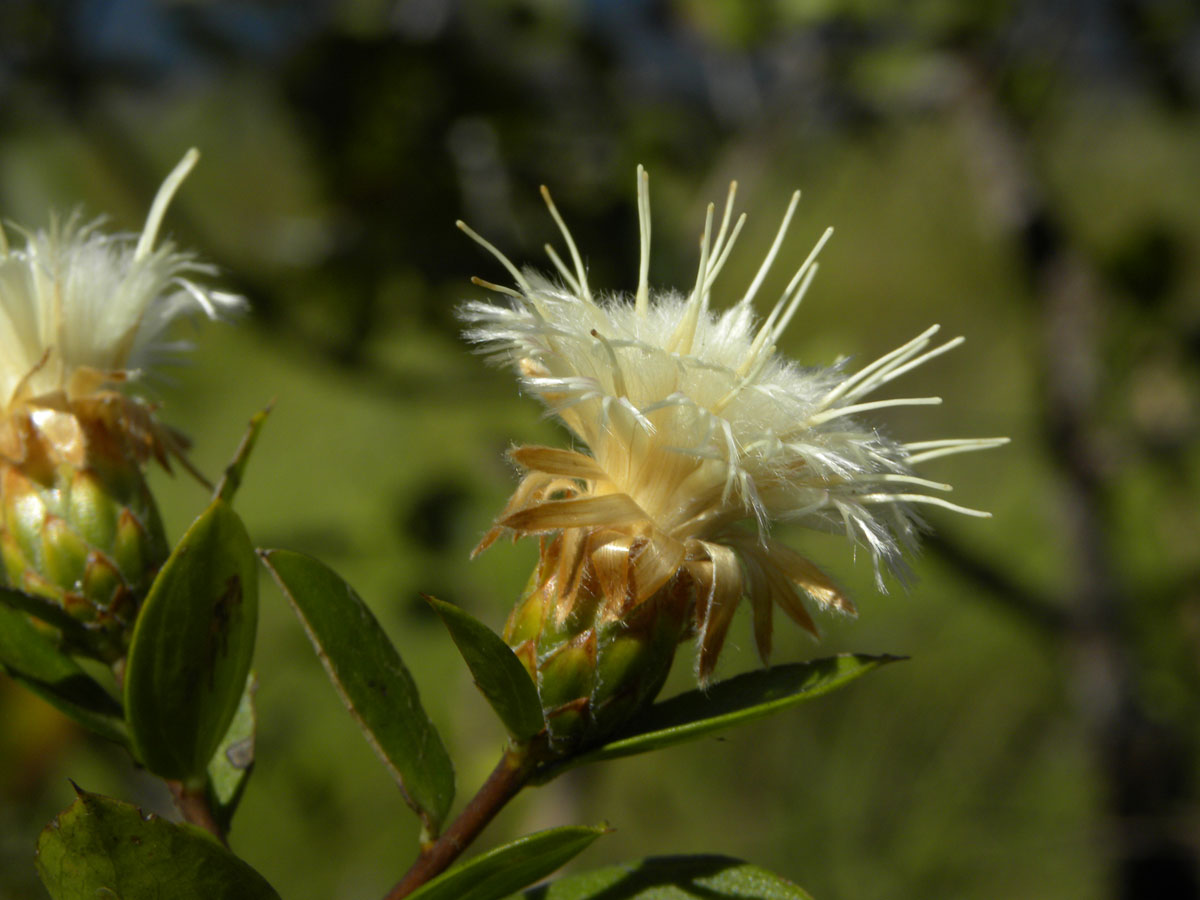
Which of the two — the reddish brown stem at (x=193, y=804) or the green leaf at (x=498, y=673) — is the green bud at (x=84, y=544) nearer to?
the reddish brown stem at (x=193, y=804)

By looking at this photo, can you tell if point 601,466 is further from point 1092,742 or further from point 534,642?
point 1092,742

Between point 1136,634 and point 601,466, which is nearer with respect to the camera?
point 601,466

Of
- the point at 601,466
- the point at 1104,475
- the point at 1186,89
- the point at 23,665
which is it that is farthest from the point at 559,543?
the point at 1186,89

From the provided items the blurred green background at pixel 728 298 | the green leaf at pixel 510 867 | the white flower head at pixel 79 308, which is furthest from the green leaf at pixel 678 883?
the blurred green background at pixel 728 298

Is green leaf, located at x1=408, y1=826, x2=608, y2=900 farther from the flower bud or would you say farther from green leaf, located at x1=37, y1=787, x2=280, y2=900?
the flower bud

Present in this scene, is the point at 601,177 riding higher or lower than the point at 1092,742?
higher
